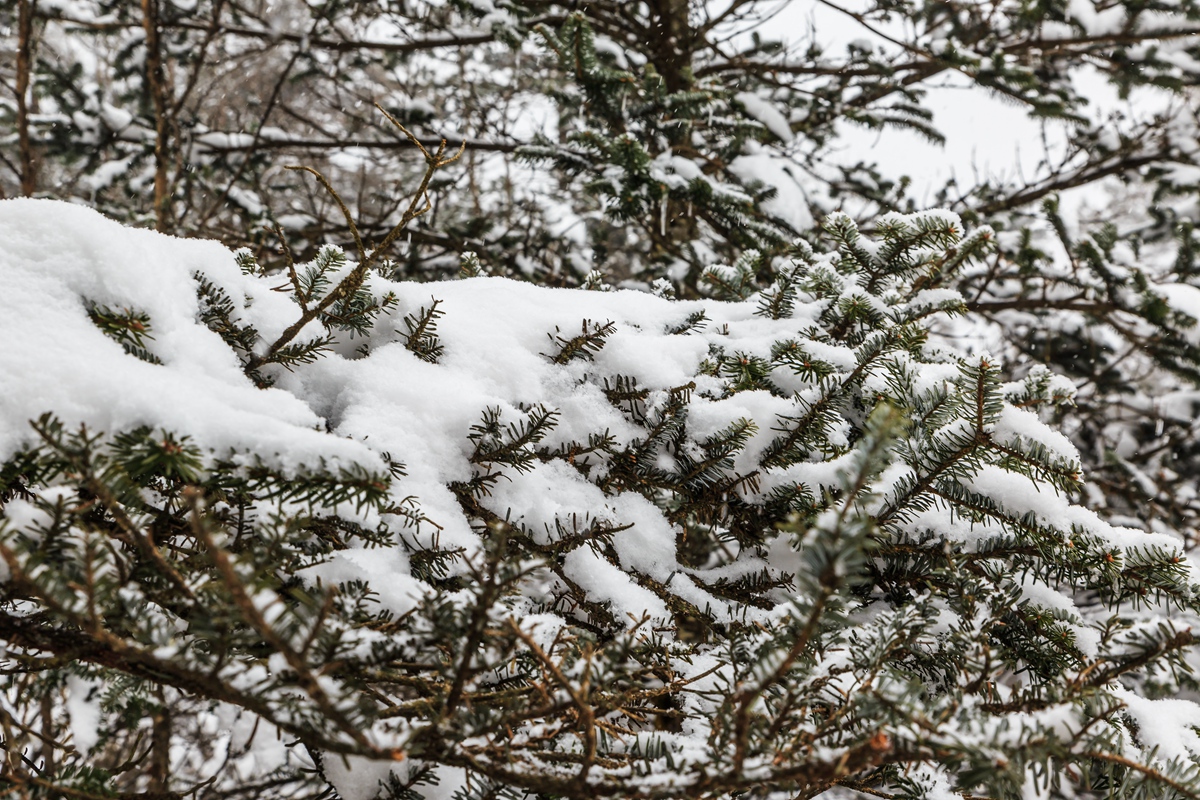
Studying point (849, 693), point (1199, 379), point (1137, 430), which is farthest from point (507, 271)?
point (1137, 430)

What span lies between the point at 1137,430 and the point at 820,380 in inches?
256

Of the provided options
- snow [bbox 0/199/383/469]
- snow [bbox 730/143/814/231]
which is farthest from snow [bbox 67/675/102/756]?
snow [bbox 730/143/814/231]

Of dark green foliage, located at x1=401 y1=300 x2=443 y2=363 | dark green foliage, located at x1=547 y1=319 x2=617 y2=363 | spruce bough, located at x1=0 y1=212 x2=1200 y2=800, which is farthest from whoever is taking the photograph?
dark green foliage, located at x1=547 y1=319 x2=617 y2=363

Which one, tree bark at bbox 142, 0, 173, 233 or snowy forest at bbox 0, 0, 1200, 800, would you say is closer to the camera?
snowy forest at bbox 0, 0, 1200, 800

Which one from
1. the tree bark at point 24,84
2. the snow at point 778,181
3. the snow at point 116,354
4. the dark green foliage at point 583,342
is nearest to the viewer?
the snow at point 116,354

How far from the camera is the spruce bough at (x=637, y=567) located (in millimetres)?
822

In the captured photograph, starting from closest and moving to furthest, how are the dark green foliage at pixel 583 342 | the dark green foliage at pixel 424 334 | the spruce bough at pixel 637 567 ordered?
the spruce bough at pixel 637 567
the dark green foliage at pixel 424 334
the dark green foliage at pixel 583 342

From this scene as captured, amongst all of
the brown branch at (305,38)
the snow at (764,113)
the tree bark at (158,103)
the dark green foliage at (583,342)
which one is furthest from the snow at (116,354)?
the snow at (764,113)

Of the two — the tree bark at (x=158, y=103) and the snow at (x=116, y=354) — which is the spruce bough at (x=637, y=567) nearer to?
the snow at (x=116, y=354)

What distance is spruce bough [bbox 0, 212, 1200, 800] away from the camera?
822mm

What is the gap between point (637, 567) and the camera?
1694mm

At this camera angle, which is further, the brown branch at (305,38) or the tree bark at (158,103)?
the brown branch at (305,38)

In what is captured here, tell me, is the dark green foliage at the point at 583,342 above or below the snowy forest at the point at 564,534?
Answer: above

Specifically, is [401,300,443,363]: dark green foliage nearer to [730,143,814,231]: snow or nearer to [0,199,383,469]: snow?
[0,199,383,469]: snow
